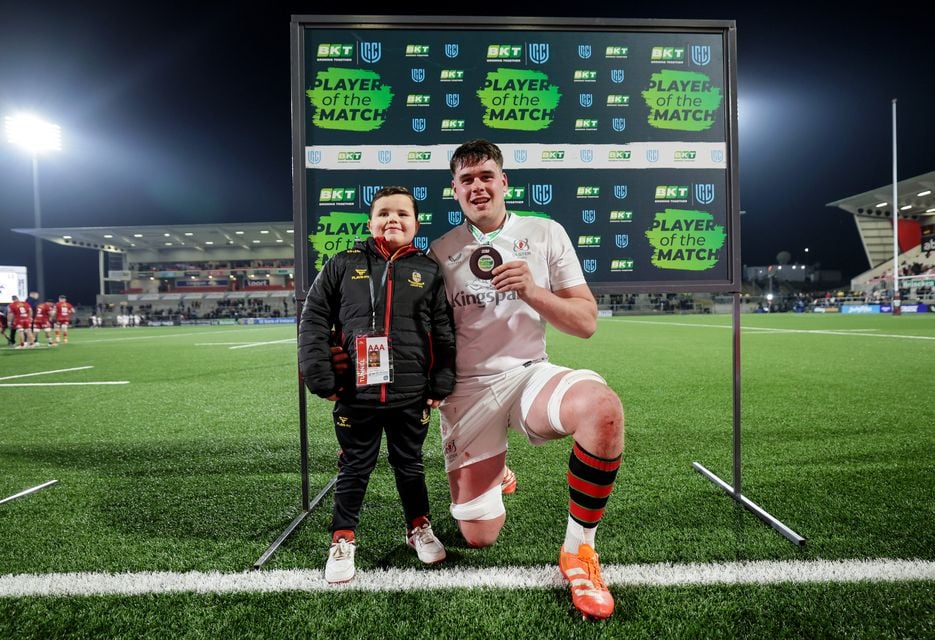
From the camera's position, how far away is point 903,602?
1649 mm

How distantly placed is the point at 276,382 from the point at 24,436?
10.2 feet

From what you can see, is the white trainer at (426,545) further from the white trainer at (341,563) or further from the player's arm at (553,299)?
the player's arm at (553,299)

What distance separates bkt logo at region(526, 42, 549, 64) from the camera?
2723 mm

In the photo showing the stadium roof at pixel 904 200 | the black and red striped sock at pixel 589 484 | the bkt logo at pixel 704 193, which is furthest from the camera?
the stadium roof at pixel 904 200

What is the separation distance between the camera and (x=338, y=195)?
2672mm

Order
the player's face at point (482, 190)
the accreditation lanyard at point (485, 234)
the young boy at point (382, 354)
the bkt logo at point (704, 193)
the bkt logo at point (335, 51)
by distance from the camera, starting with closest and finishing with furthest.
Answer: the young boy at point (382, 354) < the player's face at point (482, 190) < the accreditation lanyard at point (485, 234) < the bkt logo at point (335, 51) < the bkt logo at point (704, 193)

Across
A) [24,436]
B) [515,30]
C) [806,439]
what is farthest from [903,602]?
[24,436]

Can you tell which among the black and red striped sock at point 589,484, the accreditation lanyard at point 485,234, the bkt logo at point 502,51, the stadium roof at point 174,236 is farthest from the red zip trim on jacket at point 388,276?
the stadium roof at point 174,236

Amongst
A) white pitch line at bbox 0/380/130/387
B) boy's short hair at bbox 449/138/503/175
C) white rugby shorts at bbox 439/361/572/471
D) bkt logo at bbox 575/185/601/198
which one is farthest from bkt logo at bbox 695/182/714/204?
white pitch line at bbox 0/380/130/387

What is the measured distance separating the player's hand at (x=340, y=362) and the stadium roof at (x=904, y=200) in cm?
4842

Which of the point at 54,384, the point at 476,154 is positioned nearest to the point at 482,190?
the point at 476,154

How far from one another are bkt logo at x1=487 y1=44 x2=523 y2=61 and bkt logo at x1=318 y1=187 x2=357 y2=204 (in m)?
1.11

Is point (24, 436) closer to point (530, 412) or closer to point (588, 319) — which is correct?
point (530, 412)

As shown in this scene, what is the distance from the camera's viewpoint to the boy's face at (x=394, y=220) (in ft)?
7.11
